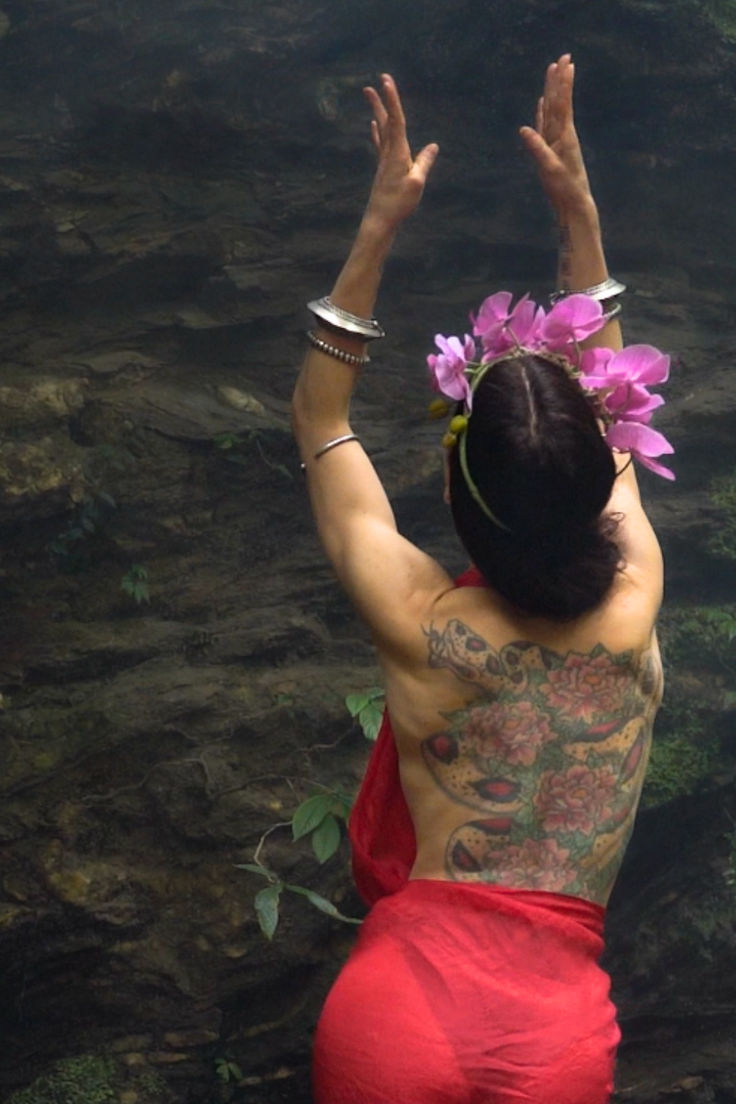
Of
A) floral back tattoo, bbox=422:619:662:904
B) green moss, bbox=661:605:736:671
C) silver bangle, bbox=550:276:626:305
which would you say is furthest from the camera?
green moss, bbox=661:605:736:671

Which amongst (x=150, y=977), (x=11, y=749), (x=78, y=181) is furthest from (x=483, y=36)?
(x=150, y=977)

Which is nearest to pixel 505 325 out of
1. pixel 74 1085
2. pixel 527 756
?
pixel 527 756

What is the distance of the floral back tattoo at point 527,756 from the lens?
6.93 feet

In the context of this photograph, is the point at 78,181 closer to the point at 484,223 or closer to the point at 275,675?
the point at 484,223

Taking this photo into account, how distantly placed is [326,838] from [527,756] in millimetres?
1568

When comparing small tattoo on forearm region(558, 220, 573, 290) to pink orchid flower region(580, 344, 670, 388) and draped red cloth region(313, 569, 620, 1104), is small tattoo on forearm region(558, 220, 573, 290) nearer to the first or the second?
pink orchid flower region(580, 344, 670, 388)

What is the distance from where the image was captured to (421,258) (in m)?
6.20

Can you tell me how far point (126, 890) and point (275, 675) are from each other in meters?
1.08

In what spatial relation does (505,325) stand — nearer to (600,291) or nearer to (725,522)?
(600,291)

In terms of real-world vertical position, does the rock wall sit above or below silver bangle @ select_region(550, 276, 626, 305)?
below

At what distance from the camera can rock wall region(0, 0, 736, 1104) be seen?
3.92 meters

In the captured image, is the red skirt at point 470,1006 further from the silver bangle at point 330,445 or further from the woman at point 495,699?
the silver bangle at point 330,445

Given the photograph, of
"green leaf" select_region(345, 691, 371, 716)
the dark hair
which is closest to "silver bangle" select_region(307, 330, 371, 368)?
the dark hair

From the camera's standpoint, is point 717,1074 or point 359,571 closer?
point 359,571
